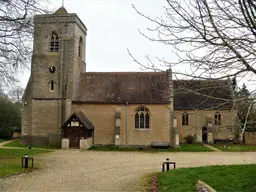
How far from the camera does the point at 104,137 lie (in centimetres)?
3181

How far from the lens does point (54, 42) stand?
33375 mm

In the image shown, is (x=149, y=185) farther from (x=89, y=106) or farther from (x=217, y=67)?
(x=89, y=106)

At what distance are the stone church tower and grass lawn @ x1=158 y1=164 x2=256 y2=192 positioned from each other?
19.5 meters

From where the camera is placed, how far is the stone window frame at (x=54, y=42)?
109 feet

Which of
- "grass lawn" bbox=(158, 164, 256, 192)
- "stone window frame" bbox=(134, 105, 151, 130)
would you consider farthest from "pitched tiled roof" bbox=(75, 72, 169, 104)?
"grass lawn" bbox=(158, 164, 256, 192)

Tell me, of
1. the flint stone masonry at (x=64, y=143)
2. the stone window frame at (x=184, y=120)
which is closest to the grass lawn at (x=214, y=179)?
the flint stone masonry at (x=64, y=143)

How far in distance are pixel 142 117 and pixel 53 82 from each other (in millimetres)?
10408

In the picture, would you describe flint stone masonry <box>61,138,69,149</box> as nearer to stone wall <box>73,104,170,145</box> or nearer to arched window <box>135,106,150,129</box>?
stone wall <box>73,104,170,145</box>

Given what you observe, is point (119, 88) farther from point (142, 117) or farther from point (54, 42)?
point (54, 42)

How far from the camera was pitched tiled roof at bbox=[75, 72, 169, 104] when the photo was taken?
31656 millimetres

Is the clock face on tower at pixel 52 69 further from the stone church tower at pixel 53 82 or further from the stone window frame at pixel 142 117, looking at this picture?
the stone window frame at pixel 142 117

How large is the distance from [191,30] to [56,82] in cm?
2822

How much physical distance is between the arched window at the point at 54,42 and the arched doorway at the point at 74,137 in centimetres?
Result: 959

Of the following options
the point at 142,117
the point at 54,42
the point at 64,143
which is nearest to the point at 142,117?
the point at 142,117
